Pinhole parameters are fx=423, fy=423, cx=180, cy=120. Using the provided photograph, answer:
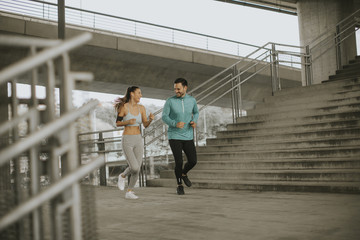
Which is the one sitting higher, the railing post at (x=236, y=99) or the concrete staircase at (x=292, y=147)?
the railing post at (x=236, y=99)

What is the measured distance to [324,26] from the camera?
18.2 meters

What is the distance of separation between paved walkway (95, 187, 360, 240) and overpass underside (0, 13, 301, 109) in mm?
11201

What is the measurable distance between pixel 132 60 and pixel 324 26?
8.62 metres

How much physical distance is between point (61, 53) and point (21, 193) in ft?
2.11

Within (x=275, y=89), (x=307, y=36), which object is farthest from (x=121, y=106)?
(x=307, y=36)

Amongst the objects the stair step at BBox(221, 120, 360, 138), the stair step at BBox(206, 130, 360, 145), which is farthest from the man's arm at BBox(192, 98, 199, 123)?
the stair step at BBox(221, 120, 360, 138)

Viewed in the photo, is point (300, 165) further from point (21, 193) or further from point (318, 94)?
point (21, 193)

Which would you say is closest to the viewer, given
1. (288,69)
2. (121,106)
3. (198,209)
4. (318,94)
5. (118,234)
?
(118,234)

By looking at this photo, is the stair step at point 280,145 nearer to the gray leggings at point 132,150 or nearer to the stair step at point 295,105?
the stair step at point 295,105

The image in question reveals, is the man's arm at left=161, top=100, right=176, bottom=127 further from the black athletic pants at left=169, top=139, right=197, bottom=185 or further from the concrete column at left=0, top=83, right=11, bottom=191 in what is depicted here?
the concrete column at left=0, top=83, right=11, bottom=191

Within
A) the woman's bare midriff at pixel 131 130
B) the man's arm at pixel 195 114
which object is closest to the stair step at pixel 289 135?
the man's arm at pixel 195 114

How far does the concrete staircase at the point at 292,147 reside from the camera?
6762 mm

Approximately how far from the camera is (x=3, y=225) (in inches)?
56.9

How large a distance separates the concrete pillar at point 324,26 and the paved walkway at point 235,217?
482 inches
